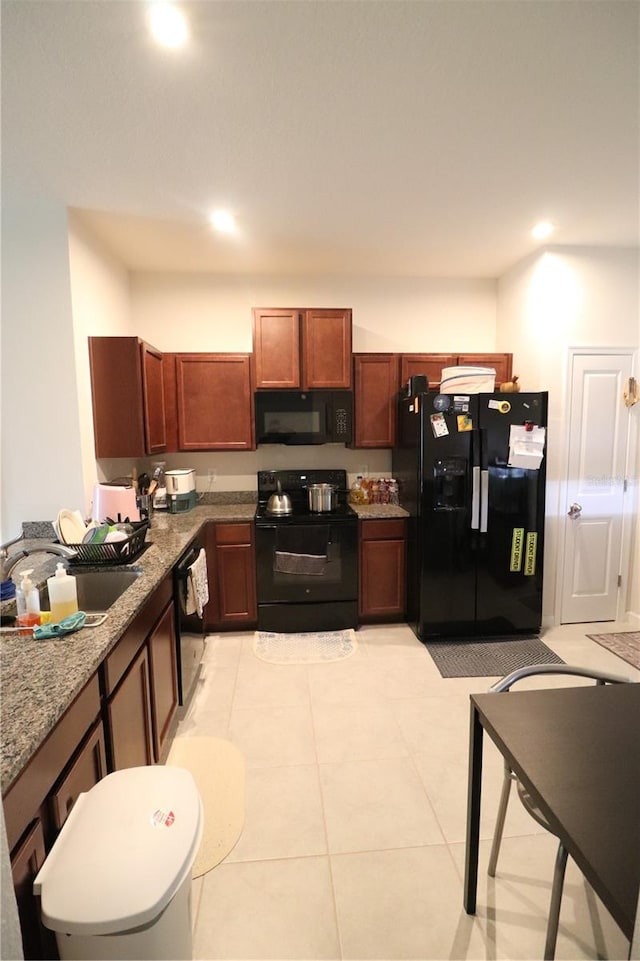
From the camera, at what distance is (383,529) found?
3.22 metres

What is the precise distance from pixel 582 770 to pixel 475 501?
2100mm

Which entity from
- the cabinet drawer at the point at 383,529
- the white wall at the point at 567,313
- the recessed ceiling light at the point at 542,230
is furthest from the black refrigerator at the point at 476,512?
the recessed ceiling light at the point at 542,230

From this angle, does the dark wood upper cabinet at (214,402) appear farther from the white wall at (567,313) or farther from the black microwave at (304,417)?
the white wall at (567,313)

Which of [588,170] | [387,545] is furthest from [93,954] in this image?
[588,170]

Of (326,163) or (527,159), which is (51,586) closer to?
(326,163)

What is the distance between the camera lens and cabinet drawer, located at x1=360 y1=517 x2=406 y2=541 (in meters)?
3.20

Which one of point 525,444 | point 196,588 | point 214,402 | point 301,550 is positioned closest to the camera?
point 196,588

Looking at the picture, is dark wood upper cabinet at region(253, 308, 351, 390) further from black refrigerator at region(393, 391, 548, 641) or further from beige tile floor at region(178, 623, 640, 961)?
beige tile floor at region(178, 623, 640, 961)

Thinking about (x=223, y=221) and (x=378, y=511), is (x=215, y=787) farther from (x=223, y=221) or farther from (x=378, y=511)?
(x=223, y=221)

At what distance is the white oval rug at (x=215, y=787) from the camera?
158cm

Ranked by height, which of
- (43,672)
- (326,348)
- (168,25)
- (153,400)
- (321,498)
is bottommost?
(43,672)

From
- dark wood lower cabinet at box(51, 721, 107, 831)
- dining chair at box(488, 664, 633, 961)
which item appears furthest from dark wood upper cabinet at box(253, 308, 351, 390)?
dark wood lower cabinet at box(51, 721, 107, 831)

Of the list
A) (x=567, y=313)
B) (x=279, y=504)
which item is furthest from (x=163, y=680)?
(x=567, y=313)

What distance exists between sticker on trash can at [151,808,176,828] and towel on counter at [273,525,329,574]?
210 centimetres
